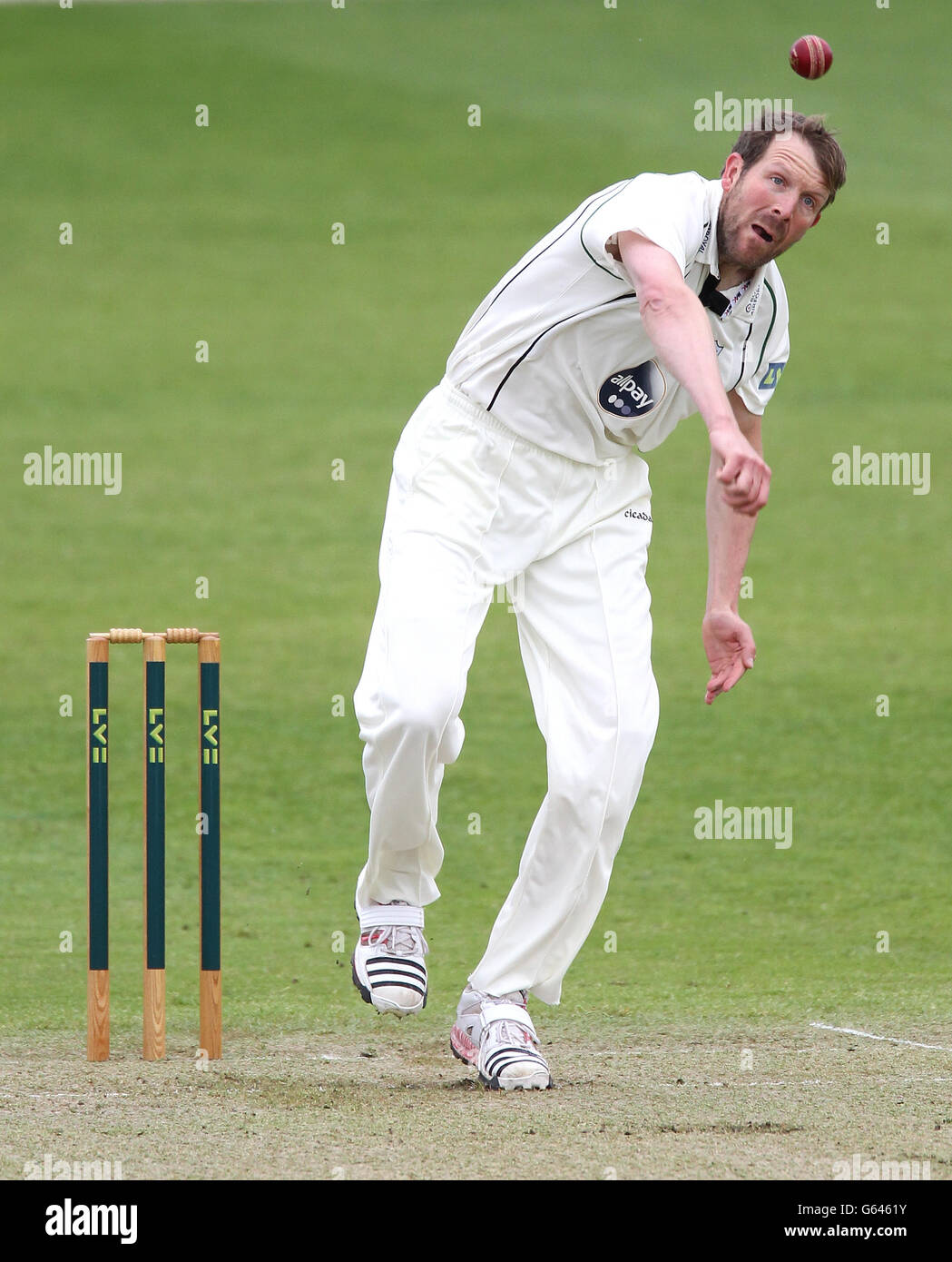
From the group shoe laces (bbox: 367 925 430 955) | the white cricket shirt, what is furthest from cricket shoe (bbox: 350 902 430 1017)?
the white cricket shirt

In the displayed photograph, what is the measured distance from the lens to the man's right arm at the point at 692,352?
3475 millimetres

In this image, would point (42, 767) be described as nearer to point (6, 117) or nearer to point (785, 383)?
point (785, 383)

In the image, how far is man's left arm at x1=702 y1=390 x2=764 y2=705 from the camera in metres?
4.57

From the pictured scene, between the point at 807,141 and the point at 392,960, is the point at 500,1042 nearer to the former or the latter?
the point at 392,960

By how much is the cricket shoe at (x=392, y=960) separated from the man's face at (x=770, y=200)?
1708mm

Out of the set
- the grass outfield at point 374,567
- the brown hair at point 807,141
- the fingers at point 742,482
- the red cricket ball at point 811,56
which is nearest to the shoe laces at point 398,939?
the grass outfield at point 374,567

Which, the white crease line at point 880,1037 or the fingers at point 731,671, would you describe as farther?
the white crease line at point 880,1037

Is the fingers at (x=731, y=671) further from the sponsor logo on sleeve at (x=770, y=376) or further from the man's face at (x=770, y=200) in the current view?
the man's face at (x=770, y=200)

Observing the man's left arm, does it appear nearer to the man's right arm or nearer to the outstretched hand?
the outstretched hand

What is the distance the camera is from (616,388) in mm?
4293

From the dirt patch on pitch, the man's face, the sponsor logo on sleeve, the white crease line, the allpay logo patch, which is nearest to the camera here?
the dirt patch on pitch

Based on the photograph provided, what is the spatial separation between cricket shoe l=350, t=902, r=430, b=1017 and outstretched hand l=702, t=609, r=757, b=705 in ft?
2.97

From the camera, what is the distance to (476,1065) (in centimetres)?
439

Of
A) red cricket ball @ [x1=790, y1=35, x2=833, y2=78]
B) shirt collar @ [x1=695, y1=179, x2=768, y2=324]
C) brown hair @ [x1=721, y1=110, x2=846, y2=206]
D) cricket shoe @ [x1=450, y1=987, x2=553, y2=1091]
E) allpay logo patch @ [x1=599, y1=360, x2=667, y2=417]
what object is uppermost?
red cricket ball @ [x1=790, y1=35, x2=833, y2=78]
